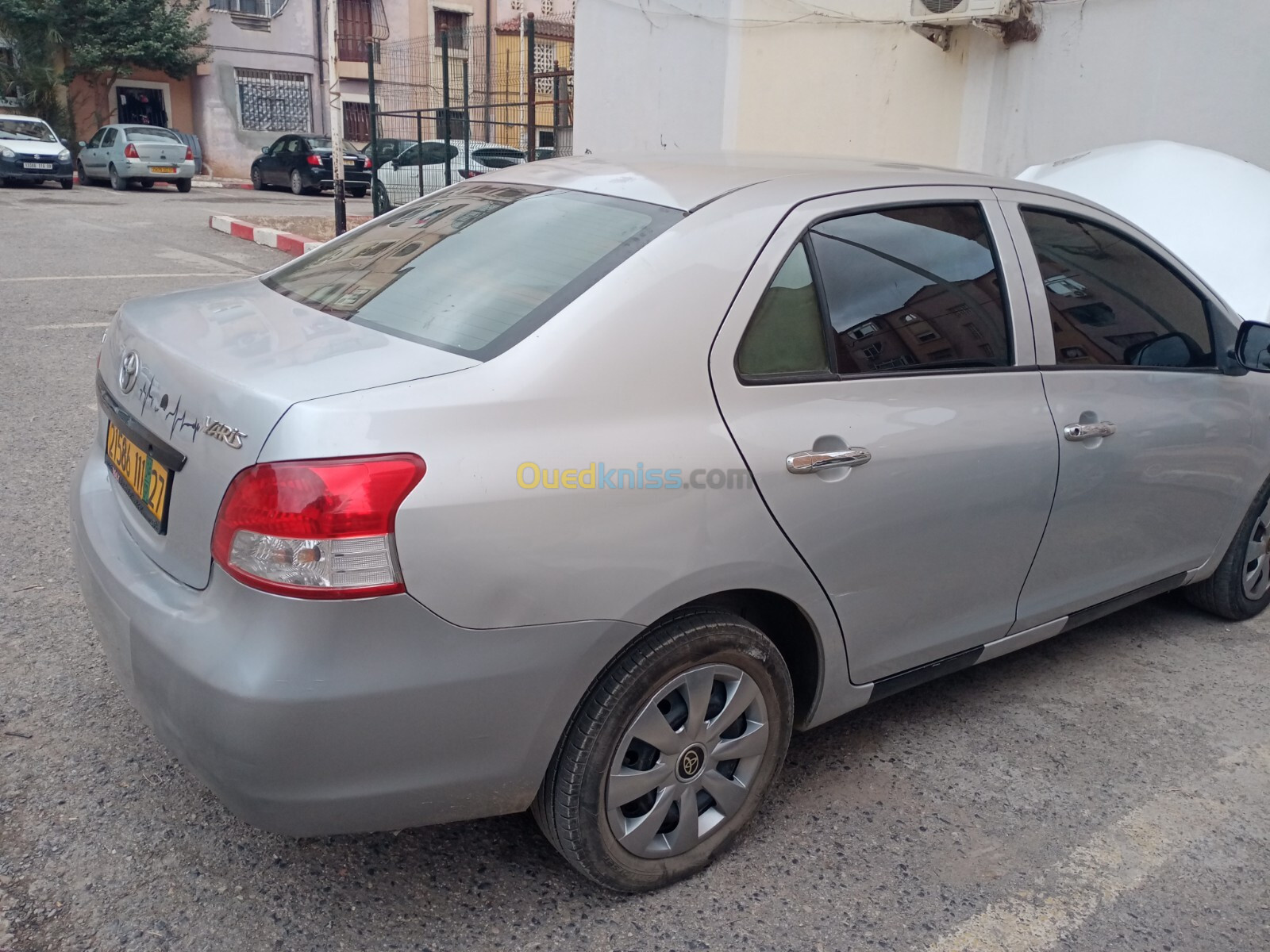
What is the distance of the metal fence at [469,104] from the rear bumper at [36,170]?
19.2ft

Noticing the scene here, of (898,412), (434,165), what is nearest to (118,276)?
(434,165)

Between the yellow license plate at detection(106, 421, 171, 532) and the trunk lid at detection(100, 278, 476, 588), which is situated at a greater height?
the trunk lid at detection(100, 278, 476, 588)

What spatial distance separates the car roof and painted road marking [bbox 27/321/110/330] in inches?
220

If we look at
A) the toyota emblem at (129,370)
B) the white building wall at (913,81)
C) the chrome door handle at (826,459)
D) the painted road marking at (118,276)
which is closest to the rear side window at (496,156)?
the white building wall at (913,81)

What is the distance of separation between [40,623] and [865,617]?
2491 mm

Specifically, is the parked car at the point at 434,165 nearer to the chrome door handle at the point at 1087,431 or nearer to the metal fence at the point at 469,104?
the metal fence at the point at 469,104

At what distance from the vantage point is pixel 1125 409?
3.03 metres

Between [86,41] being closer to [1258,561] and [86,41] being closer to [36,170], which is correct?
[36,170]

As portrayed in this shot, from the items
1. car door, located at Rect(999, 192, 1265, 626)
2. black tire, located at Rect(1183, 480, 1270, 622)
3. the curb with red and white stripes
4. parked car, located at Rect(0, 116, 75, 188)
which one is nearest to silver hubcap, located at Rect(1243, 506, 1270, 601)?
black tire, located at Rect(1183, 480, 1270, 622)

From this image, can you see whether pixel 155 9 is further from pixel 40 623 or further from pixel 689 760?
pixel 689 760

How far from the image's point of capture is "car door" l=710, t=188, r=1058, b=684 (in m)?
2.33

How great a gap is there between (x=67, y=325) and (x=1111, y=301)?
6932mm

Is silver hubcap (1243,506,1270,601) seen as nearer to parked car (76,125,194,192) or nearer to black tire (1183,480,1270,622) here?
black tire (1183,480,1270,622)

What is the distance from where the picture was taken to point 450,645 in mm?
1938
